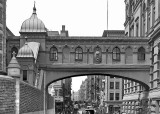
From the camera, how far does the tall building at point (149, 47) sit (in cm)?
4456

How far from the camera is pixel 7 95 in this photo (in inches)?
887

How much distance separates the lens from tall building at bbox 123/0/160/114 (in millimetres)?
44562

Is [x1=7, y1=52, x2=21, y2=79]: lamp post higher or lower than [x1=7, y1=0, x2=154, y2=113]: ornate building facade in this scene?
lower

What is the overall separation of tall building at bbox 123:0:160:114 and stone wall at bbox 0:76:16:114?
22.0 meters

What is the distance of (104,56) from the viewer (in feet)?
163

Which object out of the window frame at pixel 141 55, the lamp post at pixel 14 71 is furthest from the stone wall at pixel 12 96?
the window frame at pixel 141 55

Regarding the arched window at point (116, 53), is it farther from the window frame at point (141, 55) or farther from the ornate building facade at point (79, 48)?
the window frame at point (141, 55)

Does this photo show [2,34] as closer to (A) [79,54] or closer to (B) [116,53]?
(A) [79,54]

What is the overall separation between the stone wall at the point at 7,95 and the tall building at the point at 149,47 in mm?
22004

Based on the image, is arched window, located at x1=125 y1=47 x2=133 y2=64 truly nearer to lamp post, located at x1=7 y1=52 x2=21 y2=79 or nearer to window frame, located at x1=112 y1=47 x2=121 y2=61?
window frame, located at x1=112 y1=47 x2=121 y2=61

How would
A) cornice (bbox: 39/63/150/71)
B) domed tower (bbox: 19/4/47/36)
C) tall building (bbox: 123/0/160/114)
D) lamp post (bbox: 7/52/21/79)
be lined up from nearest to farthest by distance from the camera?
lamp post (bbox: 7/52/21/79)
tall building (bbox: 123/0/160/114)
domed tower (bbox: 19/4/47/36)
cornice (bbox: 39/63/150/71)

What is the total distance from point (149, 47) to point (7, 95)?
95.8 feet

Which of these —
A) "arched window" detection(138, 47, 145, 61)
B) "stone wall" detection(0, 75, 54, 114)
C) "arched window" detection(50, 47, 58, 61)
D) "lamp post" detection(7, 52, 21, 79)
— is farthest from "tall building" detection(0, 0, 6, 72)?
"arched window" detection(138, 47, 145, 61)

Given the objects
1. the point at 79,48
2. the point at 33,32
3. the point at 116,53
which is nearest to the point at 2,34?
the point at 33,32
